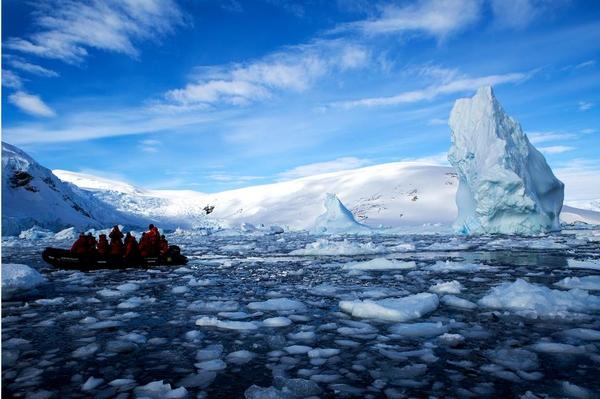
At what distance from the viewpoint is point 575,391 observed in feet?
10.3

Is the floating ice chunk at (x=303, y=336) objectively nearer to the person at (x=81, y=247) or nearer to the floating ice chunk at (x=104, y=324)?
the floating ice chunk at (x=104, y=324)

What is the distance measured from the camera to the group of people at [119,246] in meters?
12.1

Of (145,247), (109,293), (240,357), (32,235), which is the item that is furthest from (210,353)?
(32,235)

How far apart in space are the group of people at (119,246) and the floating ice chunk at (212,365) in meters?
9.24

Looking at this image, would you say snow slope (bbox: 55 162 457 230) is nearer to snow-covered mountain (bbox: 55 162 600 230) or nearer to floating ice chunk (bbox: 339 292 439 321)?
snow-covered mountain (bbox: 55 162 600 230)

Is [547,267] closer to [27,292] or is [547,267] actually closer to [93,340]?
[93,340]

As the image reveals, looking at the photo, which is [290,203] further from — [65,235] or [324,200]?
[65,235]

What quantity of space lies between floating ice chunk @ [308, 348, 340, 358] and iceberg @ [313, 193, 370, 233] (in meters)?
34.1

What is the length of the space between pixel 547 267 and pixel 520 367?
26.1 feet

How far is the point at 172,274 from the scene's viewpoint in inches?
432

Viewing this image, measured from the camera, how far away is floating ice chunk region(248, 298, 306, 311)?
6.29m

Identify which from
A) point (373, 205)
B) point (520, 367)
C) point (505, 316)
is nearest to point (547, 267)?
point (505, 316)

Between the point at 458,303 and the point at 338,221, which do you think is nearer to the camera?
the point at 458,303

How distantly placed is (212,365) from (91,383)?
3.16ft
